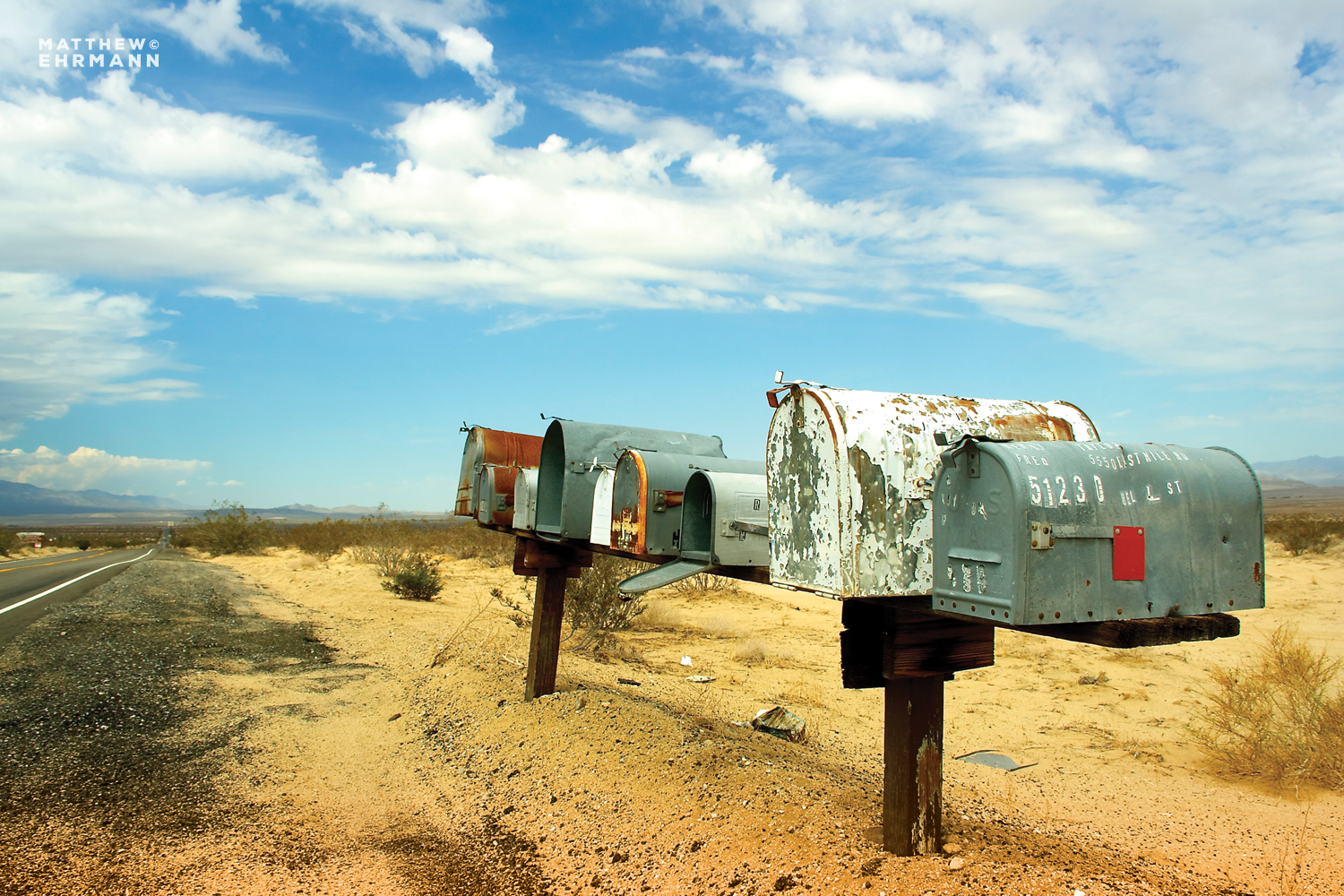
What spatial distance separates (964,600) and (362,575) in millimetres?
16454

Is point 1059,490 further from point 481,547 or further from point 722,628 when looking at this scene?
point 481,547

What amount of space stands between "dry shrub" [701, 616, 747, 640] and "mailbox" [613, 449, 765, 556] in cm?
671

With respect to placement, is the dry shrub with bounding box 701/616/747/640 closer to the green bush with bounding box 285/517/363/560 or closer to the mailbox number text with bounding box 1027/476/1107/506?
the mailbox number text with bounding box 1027/476/1107/506

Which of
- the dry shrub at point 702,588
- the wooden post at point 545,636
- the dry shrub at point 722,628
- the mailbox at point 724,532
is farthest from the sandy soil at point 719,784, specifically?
the dry shrub at point 702,588

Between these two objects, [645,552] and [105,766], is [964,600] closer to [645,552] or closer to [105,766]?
[645,552]

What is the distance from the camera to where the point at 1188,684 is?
298 inches

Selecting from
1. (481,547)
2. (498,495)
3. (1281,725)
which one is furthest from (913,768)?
(481,547)

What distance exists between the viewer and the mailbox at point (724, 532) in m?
3.57

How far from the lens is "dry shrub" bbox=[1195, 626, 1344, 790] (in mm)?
5012

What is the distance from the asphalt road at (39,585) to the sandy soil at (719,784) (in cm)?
526

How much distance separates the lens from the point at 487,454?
21.0 ft

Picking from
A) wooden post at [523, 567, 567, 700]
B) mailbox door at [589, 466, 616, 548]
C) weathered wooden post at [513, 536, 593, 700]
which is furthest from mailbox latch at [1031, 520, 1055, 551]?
wooden post at [523, 567, 567, 700]

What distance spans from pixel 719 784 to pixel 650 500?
152cm

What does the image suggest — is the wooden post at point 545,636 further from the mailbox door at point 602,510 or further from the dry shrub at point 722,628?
the dry shrub at point 722,628
